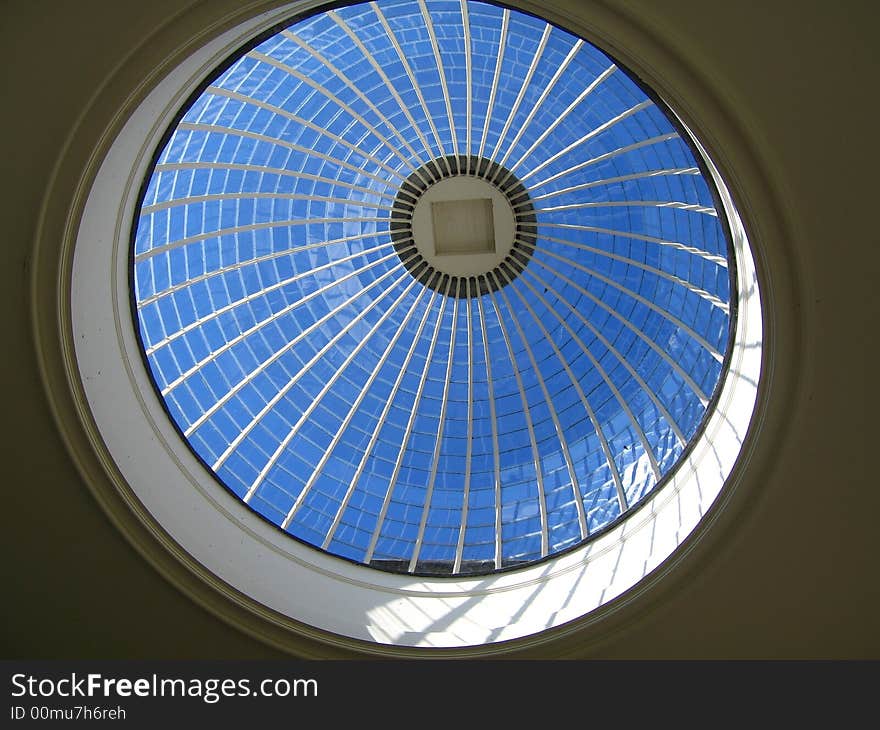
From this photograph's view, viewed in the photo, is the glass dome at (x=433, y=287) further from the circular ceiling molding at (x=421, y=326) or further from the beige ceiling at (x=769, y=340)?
the beige ceiling at (x=769, y=340)

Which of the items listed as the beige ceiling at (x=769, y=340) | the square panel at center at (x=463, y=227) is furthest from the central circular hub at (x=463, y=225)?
the beige ceiling at (x=769, y=340)

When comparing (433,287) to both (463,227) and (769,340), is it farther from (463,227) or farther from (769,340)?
(769,340)

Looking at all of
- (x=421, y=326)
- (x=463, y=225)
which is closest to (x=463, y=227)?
(x=463, y=225)

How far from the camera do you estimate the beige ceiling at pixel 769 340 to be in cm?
946

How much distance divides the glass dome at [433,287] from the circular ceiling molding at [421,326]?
69 mm

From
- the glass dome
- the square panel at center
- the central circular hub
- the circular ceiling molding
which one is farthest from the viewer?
the square panel at center

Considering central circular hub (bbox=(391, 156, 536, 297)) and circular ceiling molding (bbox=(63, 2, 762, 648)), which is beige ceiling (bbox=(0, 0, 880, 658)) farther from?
central circular hub (bbox=(391, 156, 536, 297))

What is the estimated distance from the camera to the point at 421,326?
63.5ft

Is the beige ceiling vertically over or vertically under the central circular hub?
under

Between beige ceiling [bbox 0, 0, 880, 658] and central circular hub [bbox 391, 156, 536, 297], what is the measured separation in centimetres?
817

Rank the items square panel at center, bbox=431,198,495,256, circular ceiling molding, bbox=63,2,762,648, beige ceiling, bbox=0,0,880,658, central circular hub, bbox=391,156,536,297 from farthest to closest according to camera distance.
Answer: square panel at center, bbox=431,198,495,256 → central circular hub, bbox=391,156,536,297 → circular ceiling molding, bbox=63,2,762,648 → beige ceiling, bbox=0,0,880,658

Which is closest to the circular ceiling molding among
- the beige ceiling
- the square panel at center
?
the square panel at center

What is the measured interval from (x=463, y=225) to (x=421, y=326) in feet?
9.12

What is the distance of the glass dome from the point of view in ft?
50.6
